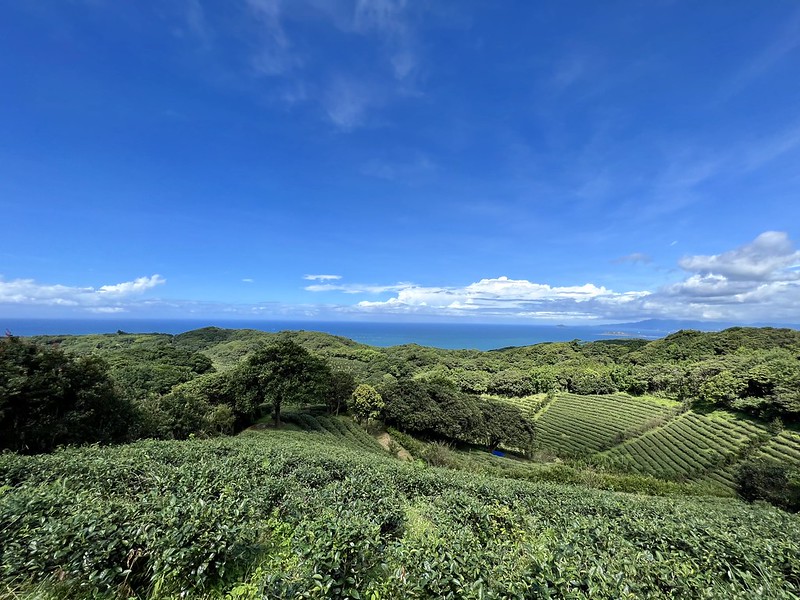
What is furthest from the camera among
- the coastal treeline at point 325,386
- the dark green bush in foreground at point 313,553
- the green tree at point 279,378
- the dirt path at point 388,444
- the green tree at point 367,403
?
the green tree at point 367,403

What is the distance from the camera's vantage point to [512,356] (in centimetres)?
11031

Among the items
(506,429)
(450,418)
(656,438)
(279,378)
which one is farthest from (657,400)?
(279,378)

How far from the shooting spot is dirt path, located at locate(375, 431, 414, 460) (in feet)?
111

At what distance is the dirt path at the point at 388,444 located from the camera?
3394cm

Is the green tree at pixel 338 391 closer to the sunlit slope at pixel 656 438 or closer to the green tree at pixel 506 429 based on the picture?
the green tree at pixel 506 429

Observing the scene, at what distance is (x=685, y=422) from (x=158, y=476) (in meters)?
62.5

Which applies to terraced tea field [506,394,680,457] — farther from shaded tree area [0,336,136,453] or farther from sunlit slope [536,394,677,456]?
shaded tree area [0,336,136,453]

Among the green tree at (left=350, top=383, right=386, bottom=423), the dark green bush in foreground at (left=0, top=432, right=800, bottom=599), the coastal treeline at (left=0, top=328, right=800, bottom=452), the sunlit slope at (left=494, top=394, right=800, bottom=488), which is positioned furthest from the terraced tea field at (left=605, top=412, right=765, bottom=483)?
the dark green bush in foreground at (left=0, top=432, right=800, bottom=599)

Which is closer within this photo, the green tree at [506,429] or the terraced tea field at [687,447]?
the terraced tea field at [687,447]

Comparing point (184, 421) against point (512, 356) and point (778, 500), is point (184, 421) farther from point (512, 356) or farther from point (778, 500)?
point (512, 356)

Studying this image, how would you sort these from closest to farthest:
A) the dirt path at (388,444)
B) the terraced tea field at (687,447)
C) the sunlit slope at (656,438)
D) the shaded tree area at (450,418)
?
the dirt path at (388,444)
the sunlit slope at (656,438)
the terraced tea field at (687,447)
the shaded tree area at (450,418)

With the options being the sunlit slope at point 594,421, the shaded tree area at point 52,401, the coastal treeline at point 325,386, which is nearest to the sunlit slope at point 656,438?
the sunlit slope at point 594,421

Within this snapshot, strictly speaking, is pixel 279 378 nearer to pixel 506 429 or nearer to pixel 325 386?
pixel 325 386

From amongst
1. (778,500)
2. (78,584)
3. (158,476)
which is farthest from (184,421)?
(778,500)
